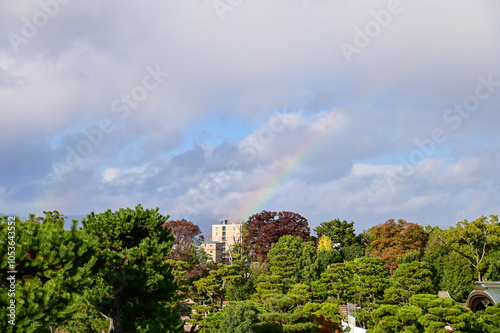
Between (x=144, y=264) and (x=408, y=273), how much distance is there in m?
17.3

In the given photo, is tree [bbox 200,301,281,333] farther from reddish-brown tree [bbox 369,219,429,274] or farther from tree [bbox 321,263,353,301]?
reddish-brown tree [bbox 369,219,429,274]

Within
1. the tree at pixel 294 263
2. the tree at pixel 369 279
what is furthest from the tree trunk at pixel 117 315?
the tree at pixel 369 279

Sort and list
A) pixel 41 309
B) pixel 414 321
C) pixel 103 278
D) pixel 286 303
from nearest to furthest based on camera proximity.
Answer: pixel 41 309
pixel 103 278
pixel 286 303
pixel 414 321

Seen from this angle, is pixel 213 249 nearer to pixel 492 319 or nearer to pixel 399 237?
pixel 399 237

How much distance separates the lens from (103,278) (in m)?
11.9

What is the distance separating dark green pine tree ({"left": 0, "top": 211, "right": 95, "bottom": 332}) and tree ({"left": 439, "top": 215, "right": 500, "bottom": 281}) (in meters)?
30.2

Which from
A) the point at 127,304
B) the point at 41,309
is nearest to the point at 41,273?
the point at 41,309

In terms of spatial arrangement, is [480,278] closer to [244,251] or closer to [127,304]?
[244,251]

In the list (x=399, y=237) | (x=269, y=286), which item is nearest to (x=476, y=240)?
(x=399, y=237)

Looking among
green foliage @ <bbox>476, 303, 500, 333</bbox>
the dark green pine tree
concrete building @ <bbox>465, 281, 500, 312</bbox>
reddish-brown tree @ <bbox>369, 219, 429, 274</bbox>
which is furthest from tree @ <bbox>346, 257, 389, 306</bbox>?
the dark green pine tree

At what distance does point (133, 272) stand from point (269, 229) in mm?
29124

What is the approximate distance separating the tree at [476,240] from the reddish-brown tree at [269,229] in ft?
47.9

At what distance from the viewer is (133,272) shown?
476 inches

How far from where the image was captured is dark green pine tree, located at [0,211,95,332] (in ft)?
24.3
